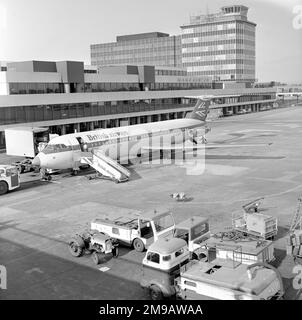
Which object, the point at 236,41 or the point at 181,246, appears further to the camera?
the point at 236,41

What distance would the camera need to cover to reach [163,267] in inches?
727

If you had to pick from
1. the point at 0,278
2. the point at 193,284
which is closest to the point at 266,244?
the point at 193,284

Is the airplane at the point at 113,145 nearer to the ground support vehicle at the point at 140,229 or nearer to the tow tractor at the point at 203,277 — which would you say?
the ground support vehicle at the point at 140,229

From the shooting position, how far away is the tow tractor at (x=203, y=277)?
15.6m

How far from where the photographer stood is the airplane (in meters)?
43.2

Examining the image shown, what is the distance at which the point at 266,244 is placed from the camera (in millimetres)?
20906

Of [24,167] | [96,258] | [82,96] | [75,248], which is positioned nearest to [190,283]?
[96,258]

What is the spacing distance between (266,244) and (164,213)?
6.39 metres

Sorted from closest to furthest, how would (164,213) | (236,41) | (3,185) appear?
(164,213) → (3,185) → (236,41)

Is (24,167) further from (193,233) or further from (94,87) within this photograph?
(94,87)

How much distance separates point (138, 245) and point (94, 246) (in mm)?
2505

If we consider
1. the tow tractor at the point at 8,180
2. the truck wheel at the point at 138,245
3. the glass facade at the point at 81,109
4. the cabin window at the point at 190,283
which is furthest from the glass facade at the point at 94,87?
the cabin window at the point at 190,283

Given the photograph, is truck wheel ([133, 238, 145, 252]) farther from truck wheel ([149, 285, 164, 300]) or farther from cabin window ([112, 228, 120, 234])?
truck wheel ([149, 285, 164, 300])
